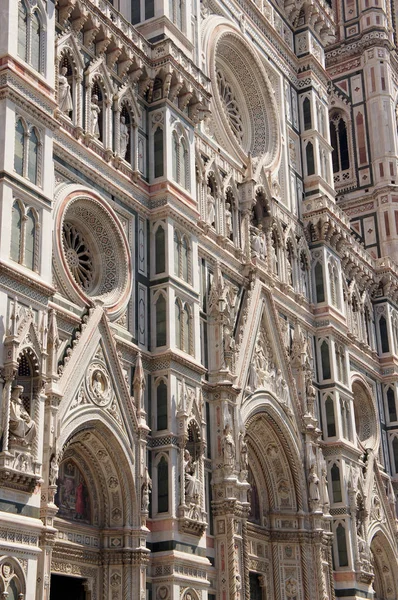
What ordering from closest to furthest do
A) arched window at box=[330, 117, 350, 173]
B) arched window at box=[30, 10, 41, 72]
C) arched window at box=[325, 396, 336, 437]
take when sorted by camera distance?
arched window at box=[30, 10, 41, 72] → arched window at box=[325, 396, 336, 437] → arched window at box=[330, 117, 350, 173]

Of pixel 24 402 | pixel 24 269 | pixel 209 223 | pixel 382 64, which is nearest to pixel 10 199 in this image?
pixel 24 269

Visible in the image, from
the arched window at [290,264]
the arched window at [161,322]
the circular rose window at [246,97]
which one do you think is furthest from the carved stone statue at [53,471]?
the circular rose window at [246,97]

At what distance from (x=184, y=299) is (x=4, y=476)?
7338mm

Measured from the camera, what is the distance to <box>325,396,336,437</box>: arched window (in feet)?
88.7

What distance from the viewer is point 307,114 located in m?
31.2

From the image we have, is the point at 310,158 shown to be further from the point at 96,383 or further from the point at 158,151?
the point at 96,383

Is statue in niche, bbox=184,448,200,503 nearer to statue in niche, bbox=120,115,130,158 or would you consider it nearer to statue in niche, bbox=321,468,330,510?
statue in niche, bbox=120,115,130,158

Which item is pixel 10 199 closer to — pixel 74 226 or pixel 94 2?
pixel 74 226

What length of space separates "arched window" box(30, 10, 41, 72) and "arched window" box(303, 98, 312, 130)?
14225 millimetres

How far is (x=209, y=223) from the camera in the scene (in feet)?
77.9

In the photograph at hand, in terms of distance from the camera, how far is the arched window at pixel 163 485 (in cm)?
1878

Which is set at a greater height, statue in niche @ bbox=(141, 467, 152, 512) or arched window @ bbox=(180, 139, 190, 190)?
arched window @ bbox=(180, 139, 190, 190)

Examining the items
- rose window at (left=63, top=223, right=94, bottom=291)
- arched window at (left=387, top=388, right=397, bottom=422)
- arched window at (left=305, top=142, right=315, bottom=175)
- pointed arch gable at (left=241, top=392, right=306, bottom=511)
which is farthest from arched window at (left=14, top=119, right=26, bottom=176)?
arched window at (left=387, top=388, right=397, bottom=422)

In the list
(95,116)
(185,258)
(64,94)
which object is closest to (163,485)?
(185,258)
